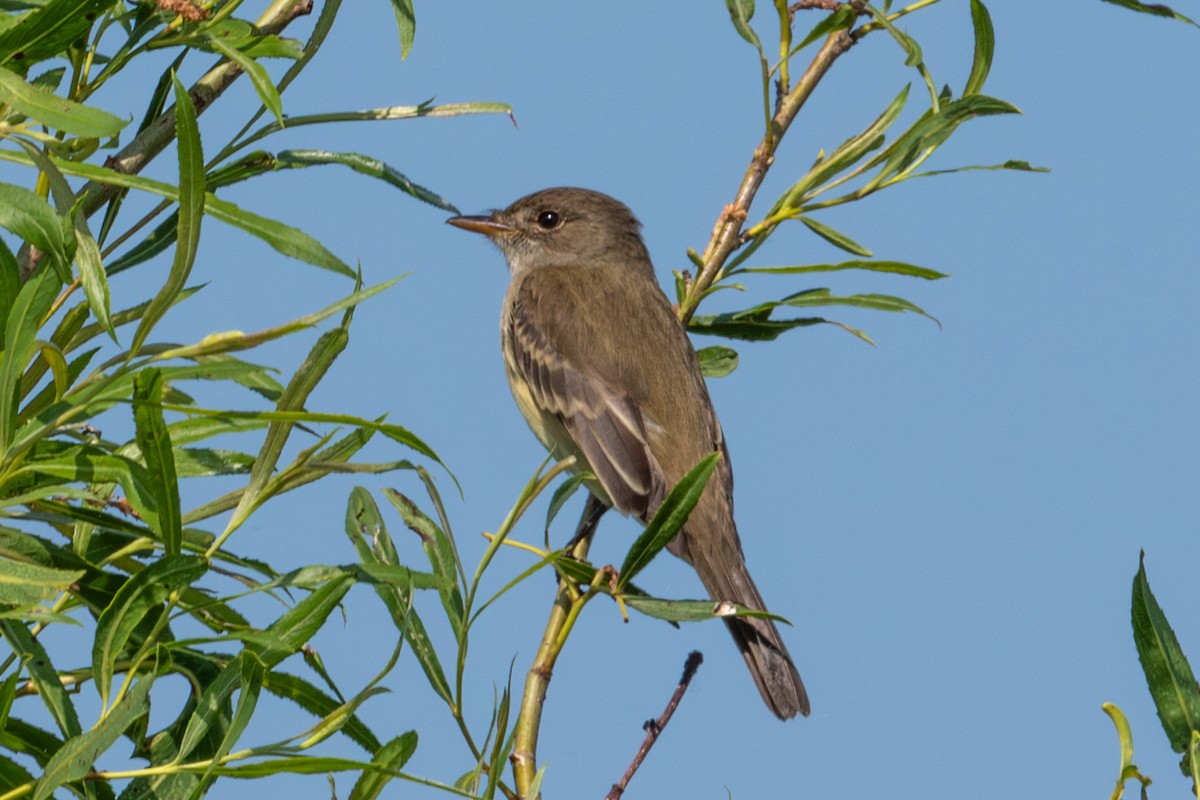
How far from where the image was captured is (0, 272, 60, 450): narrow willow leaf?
2.35 m

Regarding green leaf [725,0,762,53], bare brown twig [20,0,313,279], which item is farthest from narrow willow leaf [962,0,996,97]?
bare brown twig [20,0,313,279]

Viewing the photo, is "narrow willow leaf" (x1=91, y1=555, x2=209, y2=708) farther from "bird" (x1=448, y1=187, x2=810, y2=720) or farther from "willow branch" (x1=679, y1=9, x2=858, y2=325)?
"bird" (x1=448, y1=187, x2=810, y2=720)

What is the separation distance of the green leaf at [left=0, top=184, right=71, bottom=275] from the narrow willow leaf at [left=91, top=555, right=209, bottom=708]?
20.4 inches

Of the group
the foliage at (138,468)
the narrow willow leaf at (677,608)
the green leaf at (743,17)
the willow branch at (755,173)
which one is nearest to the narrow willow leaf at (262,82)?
the foliage at (138,468)

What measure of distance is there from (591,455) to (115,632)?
4.11m

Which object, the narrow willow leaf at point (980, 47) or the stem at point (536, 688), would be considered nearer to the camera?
the stem at point (536, 688)

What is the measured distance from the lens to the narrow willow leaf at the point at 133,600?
242 centimetres

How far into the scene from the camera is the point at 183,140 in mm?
2346

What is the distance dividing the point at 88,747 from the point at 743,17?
9.89 ft

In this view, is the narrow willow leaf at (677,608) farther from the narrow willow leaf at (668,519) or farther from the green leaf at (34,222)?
the green leaf at (34,222)

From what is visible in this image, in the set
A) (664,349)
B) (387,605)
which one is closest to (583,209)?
(664,349)

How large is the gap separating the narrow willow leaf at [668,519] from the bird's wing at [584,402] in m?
2.75

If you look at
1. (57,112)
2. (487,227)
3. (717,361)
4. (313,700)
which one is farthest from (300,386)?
(487,227)

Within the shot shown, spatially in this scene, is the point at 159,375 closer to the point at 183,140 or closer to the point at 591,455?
the point at 183,140
